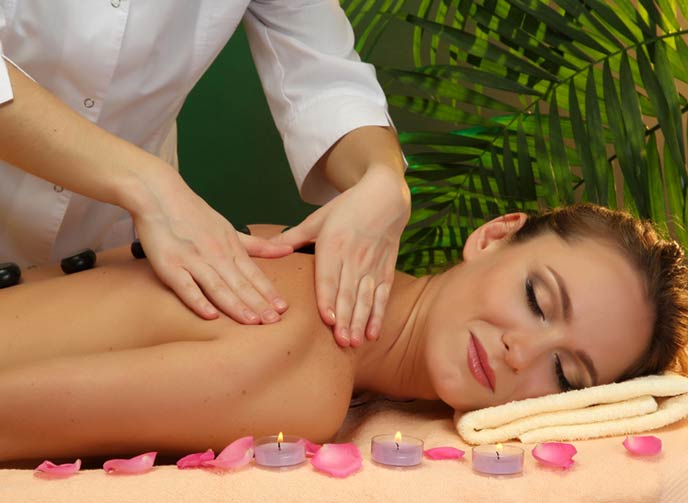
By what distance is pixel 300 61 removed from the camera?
6.26 feet

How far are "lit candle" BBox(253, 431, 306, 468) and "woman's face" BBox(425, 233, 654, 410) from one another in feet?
1.27

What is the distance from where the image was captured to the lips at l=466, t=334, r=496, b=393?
1523mm

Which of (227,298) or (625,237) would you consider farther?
(625,237)

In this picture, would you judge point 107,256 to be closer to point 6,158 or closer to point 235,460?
point 6,158

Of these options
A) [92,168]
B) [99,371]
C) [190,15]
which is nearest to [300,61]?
[190,15]

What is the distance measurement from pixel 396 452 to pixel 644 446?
0.38m

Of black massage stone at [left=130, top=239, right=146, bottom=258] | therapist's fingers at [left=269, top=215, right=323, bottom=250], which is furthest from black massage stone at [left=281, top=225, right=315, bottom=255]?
black massage stone at [left=130, top=239, right=146, bottom=258]

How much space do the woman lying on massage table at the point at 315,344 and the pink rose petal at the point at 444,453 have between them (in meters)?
0.16

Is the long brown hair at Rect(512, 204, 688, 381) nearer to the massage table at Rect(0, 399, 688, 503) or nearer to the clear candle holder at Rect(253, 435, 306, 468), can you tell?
the massage table at Rect(0, 399, 688, 503)

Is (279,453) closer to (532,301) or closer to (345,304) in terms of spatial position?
(345,304)

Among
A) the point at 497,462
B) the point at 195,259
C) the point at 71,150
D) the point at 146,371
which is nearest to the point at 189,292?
the point at 195,259

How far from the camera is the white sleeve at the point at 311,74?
1.86 meters

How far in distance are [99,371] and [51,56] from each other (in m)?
0.61

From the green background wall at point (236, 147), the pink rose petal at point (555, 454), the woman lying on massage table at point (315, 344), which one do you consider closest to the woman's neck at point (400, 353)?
the woman lying on massage table at point (315, 344)
